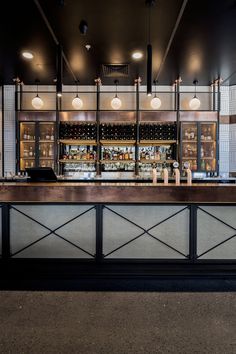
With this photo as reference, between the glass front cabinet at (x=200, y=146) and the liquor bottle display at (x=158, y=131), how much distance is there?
26cm

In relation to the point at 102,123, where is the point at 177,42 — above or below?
above

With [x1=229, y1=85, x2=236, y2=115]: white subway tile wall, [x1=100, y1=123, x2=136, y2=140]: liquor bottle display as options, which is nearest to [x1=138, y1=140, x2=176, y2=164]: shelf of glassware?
[x1=100, y1=123, x2=136, y2=140]: liquor bottle display

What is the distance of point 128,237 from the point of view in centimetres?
306

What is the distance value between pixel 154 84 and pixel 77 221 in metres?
5.52

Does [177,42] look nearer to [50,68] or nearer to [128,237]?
[50,68]

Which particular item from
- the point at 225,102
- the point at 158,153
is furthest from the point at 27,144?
the point at 225,102

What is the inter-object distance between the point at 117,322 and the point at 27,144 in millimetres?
5986

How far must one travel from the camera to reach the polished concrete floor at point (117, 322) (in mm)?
1935

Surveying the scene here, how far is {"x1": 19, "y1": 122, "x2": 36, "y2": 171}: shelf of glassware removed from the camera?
723cm

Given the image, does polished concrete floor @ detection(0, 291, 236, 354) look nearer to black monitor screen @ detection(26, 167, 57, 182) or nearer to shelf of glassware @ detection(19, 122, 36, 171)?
black monitor screen @ detection(26, 167, 57, 182)

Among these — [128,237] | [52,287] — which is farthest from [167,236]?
[52,287]

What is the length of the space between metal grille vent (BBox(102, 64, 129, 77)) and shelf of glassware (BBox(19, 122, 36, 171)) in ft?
Answer: 7.86

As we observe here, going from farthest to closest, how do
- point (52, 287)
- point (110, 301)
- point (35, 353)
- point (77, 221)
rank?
1. point (77, 221)
2. point (52, 287)
3. point (110, 301)
4. point (35, 353)

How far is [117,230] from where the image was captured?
307 cm
